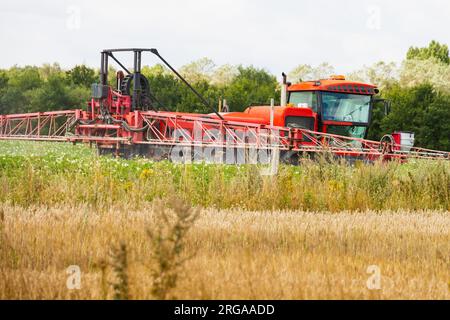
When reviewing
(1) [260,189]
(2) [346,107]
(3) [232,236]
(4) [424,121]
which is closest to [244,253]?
(3) [232,236]

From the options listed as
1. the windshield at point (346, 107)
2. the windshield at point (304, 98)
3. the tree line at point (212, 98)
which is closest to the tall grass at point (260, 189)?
the windshield at point (346, 107)

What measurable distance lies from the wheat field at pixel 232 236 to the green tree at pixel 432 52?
72434 millimetres

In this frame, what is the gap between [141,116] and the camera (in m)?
21.6

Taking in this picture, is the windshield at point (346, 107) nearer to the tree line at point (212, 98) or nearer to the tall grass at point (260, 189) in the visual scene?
the tall grass at point (260, 189)

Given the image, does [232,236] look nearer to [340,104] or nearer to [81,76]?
[340,104]

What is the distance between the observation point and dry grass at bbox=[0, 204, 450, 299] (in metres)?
5.25

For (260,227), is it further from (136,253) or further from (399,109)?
(399,109)

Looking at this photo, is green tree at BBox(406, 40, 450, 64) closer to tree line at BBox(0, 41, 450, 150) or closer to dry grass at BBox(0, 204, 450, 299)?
tree line at BBox(0, 41, 450, 150)

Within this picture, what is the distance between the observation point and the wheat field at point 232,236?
5.18 m

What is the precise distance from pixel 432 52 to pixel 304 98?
207 feet

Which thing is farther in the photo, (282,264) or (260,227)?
(260,227)

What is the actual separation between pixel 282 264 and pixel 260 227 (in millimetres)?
2048
